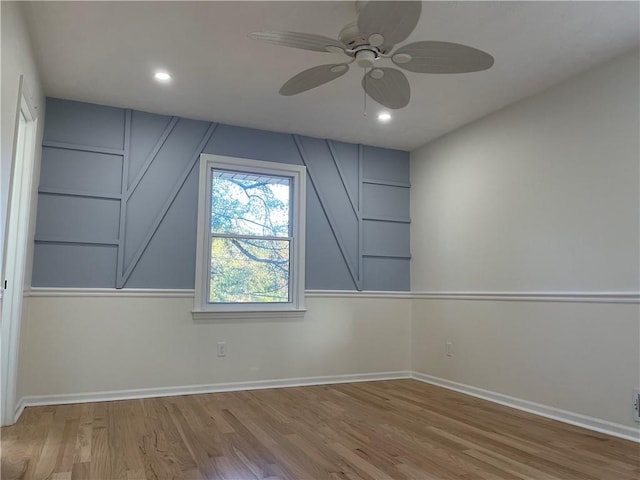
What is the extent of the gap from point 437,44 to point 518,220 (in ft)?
6.73

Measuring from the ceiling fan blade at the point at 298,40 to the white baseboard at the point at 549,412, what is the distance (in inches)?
111

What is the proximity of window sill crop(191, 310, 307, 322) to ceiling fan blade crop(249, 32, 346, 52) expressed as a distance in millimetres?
2603

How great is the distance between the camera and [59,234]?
12.3 feet

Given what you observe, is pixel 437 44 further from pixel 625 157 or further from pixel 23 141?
pixel 23 141

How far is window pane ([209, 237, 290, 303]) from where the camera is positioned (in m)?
4.29

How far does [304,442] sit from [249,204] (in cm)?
241

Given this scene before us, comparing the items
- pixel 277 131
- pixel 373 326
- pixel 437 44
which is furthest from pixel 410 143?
pixel 437 44

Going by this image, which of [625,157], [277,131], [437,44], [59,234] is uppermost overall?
[277,131]

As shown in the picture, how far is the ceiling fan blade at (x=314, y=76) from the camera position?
245 cm

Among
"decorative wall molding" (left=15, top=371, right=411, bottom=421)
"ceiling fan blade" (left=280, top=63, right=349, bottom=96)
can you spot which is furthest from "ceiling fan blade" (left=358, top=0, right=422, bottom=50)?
"decorative wall molding" (left=15, top=371, right=411, bottom=421)

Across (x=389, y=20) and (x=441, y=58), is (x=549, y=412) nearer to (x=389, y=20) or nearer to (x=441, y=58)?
(x=441, y=58)

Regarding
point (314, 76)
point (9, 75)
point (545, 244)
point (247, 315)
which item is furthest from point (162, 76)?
point (545, 244)

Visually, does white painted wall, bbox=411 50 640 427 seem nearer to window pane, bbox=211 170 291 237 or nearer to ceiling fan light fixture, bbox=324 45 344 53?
window pane, bbox=211 170 291 237

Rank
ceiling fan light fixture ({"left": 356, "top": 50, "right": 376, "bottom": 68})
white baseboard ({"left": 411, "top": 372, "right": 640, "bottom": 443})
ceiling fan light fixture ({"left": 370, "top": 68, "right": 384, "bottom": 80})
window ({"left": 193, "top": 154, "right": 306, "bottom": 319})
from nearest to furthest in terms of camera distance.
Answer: ceiling fan light fixture ({"left": 356, "top": 50, "right": 376, "bottom": 68}) → ceiling fan light fixture ({"left": 370, "top": 68, "right": 384, "bottom": 80}) → white baseboard ({"left": 411, "top": 372, "right": 640, "bottom": 443}) → window ({"left": 193, "top": 154, "right": 306, "bottom": 319})
